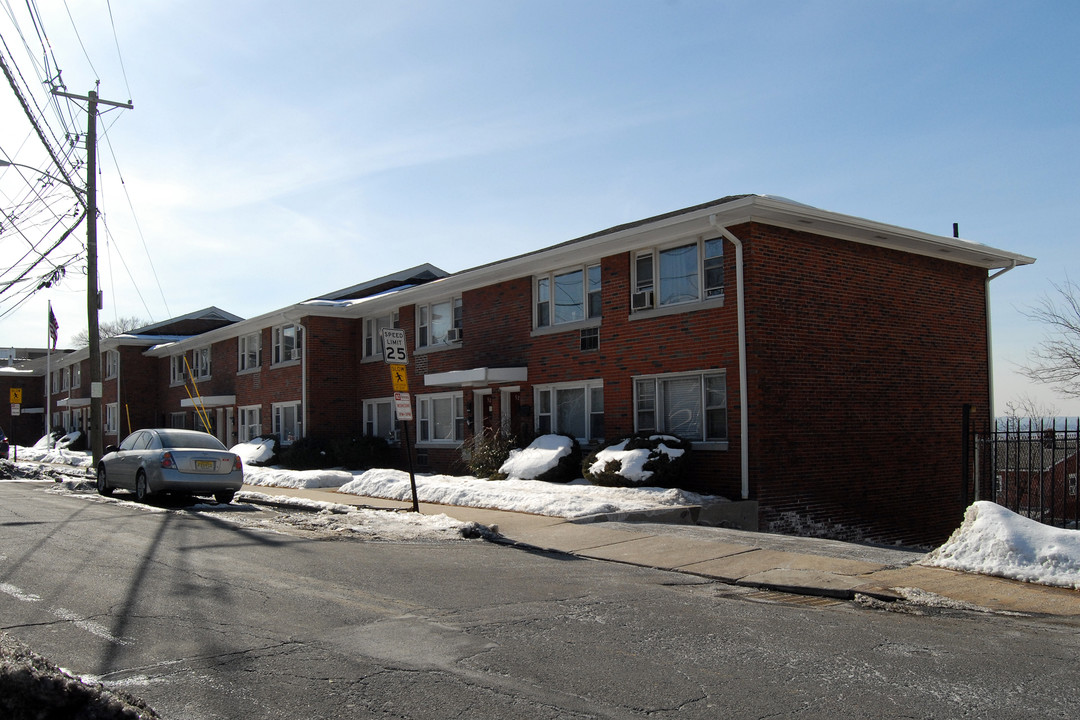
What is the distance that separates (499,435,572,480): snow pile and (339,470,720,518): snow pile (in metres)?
0.26

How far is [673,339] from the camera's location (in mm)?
17078

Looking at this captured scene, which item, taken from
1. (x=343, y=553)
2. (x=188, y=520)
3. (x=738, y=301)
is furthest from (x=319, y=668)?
(x=738, y=301)

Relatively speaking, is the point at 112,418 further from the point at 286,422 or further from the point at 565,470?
the point at 565,470

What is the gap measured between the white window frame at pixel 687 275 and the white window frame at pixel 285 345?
14168 millimetres

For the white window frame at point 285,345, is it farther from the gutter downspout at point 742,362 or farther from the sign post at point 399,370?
the gutter downspout at point 742,362

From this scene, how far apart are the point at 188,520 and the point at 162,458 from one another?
2.97m

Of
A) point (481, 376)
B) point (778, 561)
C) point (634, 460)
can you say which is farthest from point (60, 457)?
point (778, 561)

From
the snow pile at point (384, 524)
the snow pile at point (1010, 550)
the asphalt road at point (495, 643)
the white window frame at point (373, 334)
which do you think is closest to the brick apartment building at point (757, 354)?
the white window frame at point (373, 334)

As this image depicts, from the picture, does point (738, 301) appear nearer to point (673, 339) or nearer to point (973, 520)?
point (673, 339)

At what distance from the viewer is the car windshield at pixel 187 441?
1669 cm

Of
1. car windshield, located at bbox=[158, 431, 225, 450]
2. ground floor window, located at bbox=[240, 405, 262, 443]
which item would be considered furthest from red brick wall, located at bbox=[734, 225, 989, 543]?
ground floor window, located at bbox=[240, 405, 262, 443]

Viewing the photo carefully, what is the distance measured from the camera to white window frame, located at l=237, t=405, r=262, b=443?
104ft

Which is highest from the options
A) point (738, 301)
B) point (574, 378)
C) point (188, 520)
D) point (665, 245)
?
point (665, 245)

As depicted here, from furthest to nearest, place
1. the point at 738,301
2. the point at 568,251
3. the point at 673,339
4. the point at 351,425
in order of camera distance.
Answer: the point at 351,425
the point at 568,251
the point at 673,339
the point at 738,301
